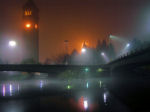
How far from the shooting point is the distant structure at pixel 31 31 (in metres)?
164

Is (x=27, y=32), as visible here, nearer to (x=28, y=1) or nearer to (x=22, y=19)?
(x=22, y=19)

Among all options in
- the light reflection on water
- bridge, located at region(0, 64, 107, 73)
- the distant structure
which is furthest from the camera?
the distant structure

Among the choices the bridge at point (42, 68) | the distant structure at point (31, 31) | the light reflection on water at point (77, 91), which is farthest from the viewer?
the distant structure at point (31, 31)

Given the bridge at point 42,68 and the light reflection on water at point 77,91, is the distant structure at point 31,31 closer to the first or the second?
the bridge at point 42,68

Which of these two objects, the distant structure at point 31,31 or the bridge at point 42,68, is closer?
the bridge at point 42,68

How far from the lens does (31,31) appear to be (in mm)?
169375

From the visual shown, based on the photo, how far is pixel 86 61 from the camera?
164250 millimetres

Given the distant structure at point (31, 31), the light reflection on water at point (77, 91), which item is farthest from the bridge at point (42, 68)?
the distant structure at point (31, 31)

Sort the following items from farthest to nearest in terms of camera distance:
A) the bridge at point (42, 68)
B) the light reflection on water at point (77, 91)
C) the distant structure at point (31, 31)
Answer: the distant structure at point (31, 31) → the bridge at point (42, 68) → the light reflection on water at point (77, 91)

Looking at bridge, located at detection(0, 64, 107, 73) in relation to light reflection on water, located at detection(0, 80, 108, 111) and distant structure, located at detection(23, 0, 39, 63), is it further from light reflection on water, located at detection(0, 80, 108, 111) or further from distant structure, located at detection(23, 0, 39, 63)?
distant structure, located at detection(23, 0, 39, 63)

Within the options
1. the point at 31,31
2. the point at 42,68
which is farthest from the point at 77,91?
the point at 31,31

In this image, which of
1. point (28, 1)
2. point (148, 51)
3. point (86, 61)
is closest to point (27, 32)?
point (28, 1)

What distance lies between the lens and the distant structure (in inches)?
6457

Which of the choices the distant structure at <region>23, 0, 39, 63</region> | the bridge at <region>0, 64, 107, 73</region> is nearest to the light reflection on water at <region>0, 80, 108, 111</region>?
the bridge at <region>0, 64, 107, 73</region>
